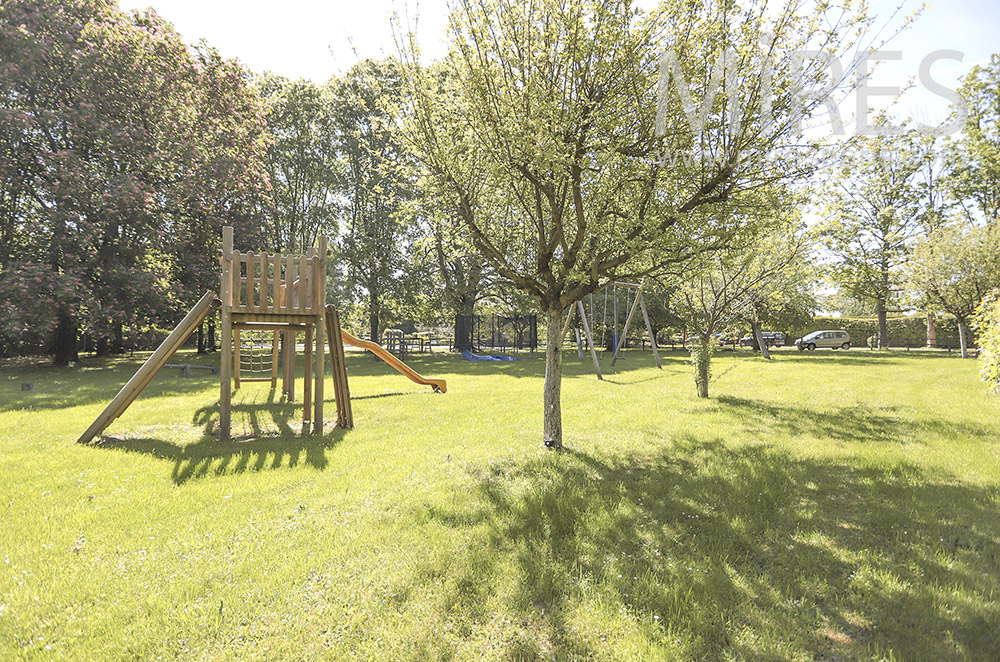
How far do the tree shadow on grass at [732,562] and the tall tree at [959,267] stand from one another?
24.8m

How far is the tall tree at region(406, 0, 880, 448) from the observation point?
18.0 ft

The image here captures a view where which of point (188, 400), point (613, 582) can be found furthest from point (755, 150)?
point (188, 400)

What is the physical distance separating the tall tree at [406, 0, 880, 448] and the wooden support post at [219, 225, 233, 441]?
401 centimetres

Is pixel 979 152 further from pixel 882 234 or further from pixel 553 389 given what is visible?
pixel 553 389

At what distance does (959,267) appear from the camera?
22281 millimetres

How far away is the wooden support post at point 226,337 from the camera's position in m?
7.49

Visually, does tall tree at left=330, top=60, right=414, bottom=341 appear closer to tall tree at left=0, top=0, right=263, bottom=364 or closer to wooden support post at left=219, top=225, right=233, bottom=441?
tall tree at left=0, top=0, right=263, bottom=364

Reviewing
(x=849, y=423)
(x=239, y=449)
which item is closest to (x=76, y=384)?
(x=239, y=449)

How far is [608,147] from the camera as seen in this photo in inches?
223

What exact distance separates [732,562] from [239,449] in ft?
23.1

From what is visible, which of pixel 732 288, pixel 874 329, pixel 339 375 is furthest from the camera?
pixel 874 329

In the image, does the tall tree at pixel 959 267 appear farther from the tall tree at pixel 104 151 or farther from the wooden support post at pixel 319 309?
the tall tree at pixel 104 151

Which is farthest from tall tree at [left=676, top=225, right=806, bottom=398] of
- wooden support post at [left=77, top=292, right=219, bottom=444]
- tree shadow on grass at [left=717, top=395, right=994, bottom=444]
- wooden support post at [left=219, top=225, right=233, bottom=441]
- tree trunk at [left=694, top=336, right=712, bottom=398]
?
wooden support post at [left=77, top=292, right=219, bottom=444]

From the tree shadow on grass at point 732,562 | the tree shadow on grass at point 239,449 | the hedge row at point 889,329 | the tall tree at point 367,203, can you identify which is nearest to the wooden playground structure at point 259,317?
the tree shadow on grass at point 239,449
